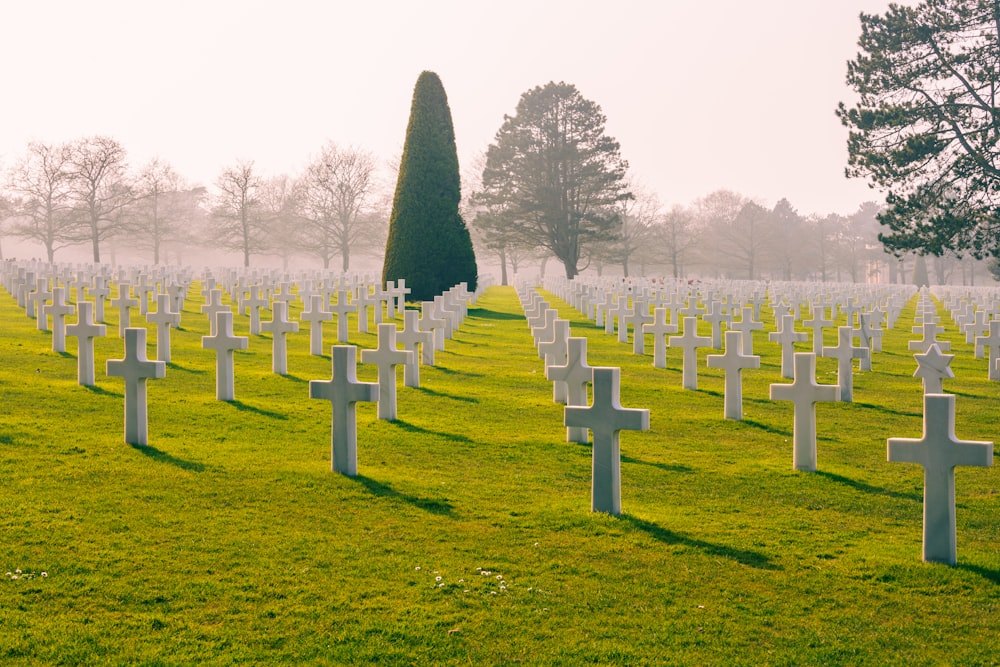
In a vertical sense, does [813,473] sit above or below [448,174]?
below

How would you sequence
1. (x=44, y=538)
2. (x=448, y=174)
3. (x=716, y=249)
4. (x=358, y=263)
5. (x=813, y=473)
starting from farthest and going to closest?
(x=358, y=263)
(x=716, y=249)
(x=448, y=174)
(x=813, y=473)
(x=44, y=538)

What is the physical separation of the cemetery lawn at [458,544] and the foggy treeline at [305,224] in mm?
39828

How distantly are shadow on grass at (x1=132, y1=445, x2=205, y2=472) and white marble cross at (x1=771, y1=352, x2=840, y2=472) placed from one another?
4251 mm

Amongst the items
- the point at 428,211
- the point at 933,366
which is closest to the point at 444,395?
the point at 933,366

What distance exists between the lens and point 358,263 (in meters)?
83.5

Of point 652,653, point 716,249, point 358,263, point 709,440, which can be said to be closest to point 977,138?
point 709,440

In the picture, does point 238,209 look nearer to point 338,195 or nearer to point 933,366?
point 338,195

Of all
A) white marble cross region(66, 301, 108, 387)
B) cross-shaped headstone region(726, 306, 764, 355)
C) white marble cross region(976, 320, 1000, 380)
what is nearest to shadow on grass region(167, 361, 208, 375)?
white marble cross region(66, 301, 108, 387)

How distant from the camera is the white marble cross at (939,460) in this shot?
5.12 meters

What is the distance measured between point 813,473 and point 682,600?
3.17 metres

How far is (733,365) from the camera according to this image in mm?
9672

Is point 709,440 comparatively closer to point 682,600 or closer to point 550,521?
point 550,521

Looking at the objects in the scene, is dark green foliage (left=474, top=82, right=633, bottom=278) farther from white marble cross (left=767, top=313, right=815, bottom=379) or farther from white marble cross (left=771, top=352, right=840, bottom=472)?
white marble cross (left=771, top=352, right=840, bottom=472)

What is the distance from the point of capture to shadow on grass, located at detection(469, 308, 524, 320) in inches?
965
